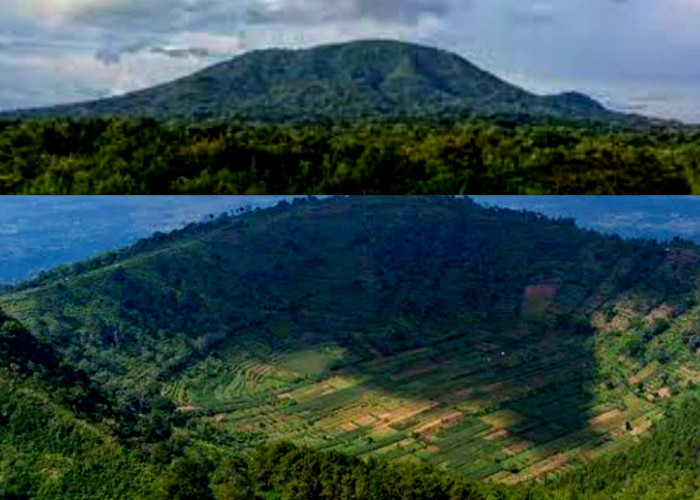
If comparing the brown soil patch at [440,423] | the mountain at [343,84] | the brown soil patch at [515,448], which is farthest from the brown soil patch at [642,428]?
the mountain at [343,84]

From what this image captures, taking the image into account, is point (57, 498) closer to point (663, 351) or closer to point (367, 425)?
point (367, 425)

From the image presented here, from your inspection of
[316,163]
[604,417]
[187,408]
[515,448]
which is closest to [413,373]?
[515,448]

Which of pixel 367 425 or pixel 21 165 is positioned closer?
pixel 367 425

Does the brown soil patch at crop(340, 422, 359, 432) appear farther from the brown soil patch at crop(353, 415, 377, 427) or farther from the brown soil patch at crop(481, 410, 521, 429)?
the brown soil patch at crop(481, 410, 521, 429)

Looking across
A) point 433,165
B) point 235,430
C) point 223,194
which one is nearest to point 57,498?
point 235,430

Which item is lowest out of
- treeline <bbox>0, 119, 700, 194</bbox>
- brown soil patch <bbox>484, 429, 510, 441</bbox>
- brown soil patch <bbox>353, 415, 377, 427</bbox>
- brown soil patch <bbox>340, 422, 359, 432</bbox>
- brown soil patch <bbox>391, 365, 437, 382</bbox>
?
brown soil patch <bbox>484, 429, 510, 441</bbox>

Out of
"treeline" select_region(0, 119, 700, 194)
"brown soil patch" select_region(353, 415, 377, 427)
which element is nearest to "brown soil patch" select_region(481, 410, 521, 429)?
"brown soil patch" select_region(353, 415, 377, 427)
